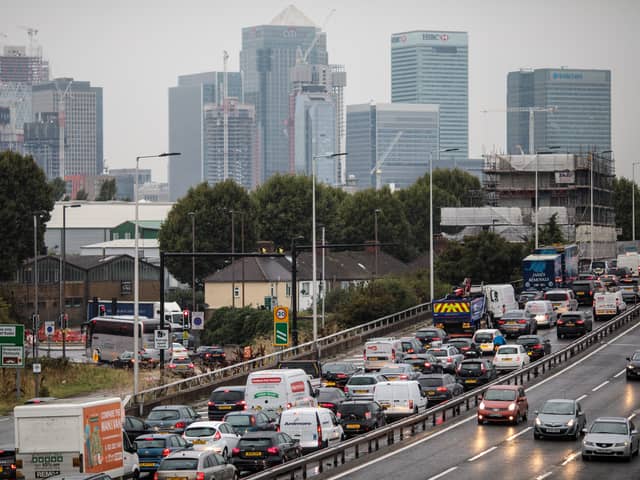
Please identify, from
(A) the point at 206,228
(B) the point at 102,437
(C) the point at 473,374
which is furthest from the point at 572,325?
(A) the point at 206,228

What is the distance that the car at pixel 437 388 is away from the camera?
5159 cm

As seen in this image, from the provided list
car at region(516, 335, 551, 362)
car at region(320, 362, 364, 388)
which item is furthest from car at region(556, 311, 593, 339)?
car at region(320, 362, 364, 388)

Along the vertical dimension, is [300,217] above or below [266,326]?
above

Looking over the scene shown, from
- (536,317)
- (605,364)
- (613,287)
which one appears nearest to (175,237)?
(613,287)

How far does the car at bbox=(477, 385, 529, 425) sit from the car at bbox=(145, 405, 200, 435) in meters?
9.88

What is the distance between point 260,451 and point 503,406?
11.7 meters

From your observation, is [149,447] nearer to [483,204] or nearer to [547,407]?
[547,407]

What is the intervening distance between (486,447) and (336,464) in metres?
5.46

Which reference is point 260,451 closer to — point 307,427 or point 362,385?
point 307,427

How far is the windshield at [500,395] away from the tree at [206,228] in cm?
9806

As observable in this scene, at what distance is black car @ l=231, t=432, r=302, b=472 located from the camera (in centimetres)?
3738

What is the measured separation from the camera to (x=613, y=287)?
102750mm

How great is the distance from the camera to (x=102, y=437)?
33594 millimetres

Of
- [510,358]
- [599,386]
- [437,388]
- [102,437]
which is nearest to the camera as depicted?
[102,437]
